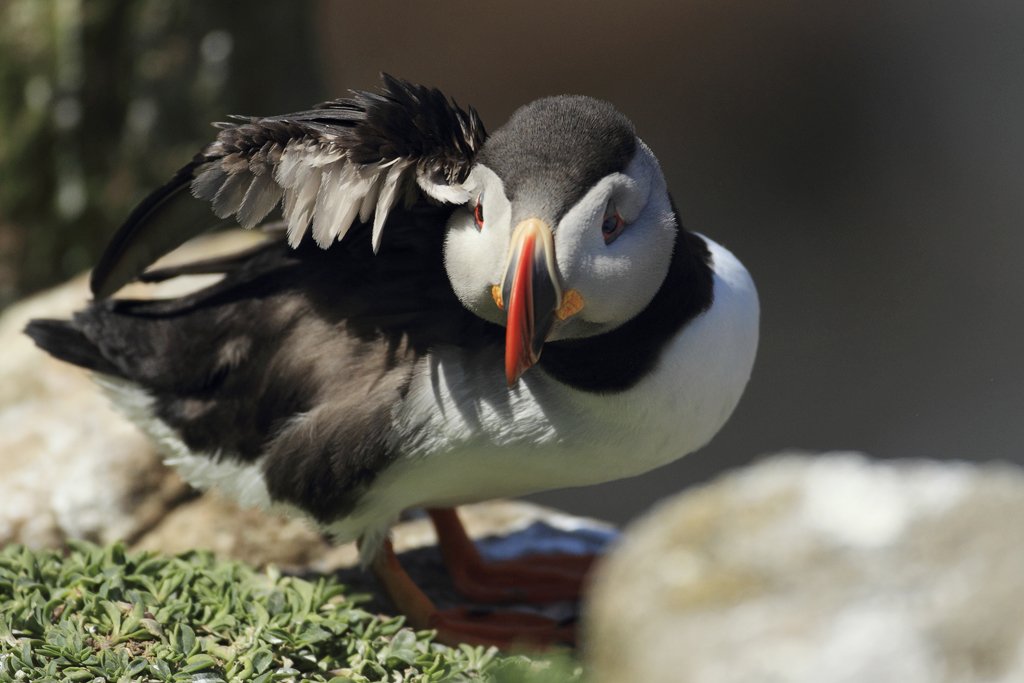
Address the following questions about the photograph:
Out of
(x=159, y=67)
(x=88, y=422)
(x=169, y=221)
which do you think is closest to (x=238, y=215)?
(x=169, y=221)

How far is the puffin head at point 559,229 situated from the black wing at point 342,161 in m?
0.16

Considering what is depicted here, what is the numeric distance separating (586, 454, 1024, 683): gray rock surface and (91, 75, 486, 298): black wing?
123 cm

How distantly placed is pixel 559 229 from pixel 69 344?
2.44m

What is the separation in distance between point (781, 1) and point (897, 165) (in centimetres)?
261

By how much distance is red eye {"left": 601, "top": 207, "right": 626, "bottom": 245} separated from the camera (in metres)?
3.72

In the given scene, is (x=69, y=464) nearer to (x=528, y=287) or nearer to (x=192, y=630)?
(x=192, y=630)

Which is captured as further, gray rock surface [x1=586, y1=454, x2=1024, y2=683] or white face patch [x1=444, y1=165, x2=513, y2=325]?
white face patch [x1=444, y1=165, x2=513, y2=325]

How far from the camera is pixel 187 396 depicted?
4.88 metres

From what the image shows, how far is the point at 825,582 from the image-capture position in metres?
3.25

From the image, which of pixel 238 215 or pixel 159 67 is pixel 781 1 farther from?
pixel 238 215

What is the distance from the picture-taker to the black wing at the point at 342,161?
3.91 meters

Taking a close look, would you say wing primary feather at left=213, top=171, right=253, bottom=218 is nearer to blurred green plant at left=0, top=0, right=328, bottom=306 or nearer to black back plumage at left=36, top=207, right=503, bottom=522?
black back plumage at left=36, top=207, right=503, bottom=522

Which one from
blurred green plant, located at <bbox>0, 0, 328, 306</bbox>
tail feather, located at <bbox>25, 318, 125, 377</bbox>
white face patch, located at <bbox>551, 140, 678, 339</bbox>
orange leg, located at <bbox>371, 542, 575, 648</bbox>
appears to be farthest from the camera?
blurred green plant, located at <bbox>0, 0, 328, 306</bbox>

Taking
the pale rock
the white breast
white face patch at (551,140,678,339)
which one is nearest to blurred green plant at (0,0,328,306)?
the pale rock
